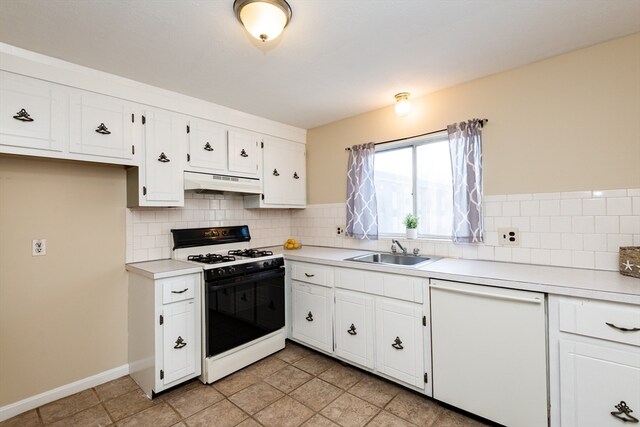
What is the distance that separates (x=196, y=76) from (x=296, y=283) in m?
2.05

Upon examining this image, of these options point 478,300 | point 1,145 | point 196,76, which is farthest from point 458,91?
point 1,145

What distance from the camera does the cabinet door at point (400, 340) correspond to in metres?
2.09

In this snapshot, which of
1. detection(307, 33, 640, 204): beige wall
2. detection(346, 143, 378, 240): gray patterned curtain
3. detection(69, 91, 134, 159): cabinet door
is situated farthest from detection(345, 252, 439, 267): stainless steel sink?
detection(69, 91, 134, 159): cabinet door

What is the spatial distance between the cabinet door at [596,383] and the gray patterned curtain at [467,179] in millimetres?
978

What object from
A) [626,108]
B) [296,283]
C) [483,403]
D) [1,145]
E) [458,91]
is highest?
[458,91]

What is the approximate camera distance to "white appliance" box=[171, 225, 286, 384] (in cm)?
234

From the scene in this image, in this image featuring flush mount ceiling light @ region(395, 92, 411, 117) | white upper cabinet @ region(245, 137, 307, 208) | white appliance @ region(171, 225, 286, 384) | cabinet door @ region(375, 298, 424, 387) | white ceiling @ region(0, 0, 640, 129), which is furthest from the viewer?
white upper cabinet @ region(245, 137, 307, 208)

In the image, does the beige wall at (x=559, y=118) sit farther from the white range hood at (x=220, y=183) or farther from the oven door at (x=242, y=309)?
the oven door at (x=242, y=309)

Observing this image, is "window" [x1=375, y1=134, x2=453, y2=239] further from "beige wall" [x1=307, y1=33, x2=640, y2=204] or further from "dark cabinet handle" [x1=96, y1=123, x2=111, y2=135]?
"dark cabinet handle" [x1=96, y1=123, x2=111, y2=135]

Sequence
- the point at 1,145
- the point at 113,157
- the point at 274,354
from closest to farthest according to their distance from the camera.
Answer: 1. the point at 1,145
2. the point at 113,157
3. the point at 274,354

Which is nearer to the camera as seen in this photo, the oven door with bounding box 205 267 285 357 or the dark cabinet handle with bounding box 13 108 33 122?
the dark cabinet handle with bounding box 13 108 33 122

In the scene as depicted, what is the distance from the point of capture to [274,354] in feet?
9.28

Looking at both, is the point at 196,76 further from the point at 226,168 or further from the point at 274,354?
the point at 274,354

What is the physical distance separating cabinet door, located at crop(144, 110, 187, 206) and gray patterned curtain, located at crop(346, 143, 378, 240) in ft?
5.60
